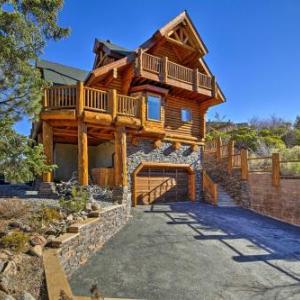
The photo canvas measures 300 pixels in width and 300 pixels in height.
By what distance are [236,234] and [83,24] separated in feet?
31.7

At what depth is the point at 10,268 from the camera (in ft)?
16.6

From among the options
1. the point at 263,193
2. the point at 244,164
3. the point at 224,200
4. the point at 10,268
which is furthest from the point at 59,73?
the point at 10,268

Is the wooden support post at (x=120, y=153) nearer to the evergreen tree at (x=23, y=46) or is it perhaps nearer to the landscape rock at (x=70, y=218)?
the landscape rock at (x=70, y=218)

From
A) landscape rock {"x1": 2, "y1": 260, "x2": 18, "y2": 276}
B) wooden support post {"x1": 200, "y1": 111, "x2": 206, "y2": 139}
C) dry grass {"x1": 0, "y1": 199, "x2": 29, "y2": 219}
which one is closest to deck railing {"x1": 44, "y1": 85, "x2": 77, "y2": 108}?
dry grass {"x1": 0, "y1": 199, "x2": 29, "y2": 219}

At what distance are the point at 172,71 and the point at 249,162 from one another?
6951 millimetres

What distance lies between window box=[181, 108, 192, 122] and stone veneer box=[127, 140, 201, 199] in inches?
64.8

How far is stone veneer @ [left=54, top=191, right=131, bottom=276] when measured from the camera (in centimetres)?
657

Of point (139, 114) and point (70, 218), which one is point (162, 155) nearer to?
point (139, 114)

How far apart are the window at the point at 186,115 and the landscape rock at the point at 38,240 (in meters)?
12.6

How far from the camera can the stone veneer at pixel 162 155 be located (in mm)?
15000

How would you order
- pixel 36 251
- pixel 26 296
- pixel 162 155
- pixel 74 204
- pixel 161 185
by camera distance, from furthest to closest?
1. pixel 161 185
2. pixel 162 155
3. pixel 74 204
4. pixel 36 251
5. pixel 26 296

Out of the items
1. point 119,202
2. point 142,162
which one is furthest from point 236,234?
point 142,162

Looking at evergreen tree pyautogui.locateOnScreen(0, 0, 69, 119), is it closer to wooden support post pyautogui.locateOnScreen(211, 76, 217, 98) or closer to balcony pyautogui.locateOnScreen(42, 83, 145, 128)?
balcony pyautogui.locateOnScreen(42, 83, 145, 128)

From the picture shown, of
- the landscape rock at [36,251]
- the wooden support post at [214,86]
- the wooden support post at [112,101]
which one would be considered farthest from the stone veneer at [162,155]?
the landscape rock at [36,251]
